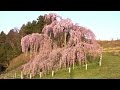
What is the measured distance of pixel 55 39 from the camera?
6.89 m

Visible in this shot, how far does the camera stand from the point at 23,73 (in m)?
6.75

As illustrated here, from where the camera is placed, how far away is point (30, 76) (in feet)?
22.2

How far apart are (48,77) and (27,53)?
1.80 feet
